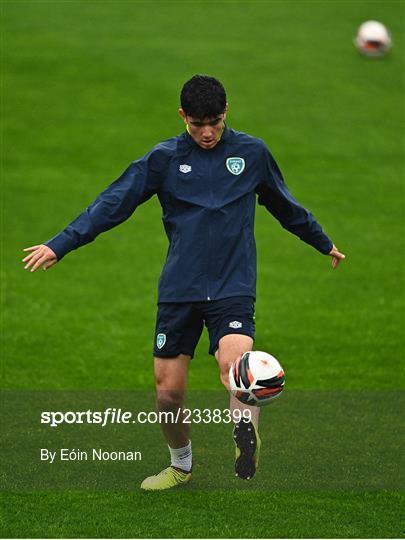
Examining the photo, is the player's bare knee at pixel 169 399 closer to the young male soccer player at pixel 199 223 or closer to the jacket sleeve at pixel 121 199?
the young male soccer player at pixel 199 223

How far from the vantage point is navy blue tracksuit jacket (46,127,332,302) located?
26.7 ft

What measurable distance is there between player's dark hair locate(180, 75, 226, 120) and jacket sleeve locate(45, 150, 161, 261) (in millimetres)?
403

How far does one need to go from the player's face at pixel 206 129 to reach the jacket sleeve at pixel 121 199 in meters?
0.29

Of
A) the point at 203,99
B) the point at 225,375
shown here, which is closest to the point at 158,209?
the point at 203,99

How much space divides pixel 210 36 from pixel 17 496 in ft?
74.0

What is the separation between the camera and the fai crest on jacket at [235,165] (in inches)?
325

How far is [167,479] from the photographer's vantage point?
28.6 ft

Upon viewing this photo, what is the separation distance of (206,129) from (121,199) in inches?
28.2

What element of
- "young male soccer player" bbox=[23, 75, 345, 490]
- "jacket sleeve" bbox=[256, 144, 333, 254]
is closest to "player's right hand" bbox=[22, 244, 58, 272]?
"young male soccer player" bbox=[23, 75, 345, 490]

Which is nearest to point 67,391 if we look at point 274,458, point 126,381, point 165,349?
point 126,381

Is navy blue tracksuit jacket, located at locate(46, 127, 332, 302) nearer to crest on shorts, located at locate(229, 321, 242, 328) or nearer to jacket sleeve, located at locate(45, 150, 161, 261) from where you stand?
jacket sleeve, located at locate(45, 150, 161, 261)

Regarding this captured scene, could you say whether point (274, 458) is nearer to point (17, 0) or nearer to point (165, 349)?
point (165, 349)

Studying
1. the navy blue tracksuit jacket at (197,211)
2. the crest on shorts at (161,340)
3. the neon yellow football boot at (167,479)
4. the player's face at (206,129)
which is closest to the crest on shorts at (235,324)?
the navy blue tracksuit jacket at (197,211)

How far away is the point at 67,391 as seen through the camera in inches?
466
